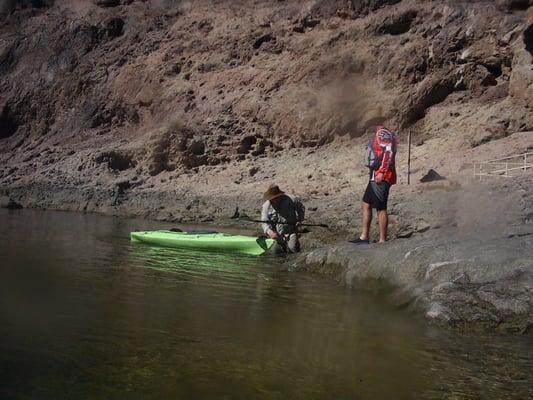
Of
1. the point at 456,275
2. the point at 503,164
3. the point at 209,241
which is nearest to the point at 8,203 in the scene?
the point at 209,241

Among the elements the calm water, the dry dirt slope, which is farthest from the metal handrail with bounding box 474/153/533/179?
the calm water

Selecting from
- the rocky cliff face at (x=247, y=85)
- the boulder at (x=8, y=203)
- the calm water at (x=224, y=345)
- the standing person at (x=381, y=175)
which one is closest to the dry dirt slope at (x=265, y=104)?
the rocky cliff face at (x=247, y=85)

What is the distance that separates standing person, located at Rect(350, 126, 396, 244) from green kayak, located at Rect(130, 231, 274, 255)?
2294mm

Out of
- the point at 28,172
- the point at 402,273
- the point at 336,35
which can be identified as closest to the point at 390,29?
the point at 336,35

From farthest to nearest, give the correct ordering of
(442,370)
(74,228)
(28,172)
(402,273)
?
(28,172) < (74,228) < (402,273) < (442,370)

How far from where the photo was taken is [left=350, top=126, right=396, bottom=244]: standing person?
763 cm

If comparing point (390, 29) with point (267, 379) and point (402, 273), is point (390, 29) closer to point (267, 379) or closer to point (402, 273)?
point (402, 273)

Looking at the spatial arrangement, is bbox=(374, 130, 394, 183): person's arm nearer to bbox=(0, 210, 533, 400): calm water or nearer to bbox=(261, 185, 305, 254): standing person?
bbox=(0, 210, 533, 400): calm water

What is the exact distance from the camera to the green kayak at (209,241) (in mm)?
9727

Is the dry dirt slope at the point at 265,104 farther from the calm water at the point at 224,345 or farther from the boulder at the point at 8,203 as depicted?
the calm water at the point at 224,345

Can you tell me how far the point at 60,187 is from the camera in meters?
22.8

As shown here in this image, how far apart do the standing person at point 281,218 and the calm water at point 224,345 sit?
7.71ft

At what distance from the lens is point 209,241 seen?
10367 mm

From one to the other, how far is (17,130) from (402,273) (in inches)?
1140
